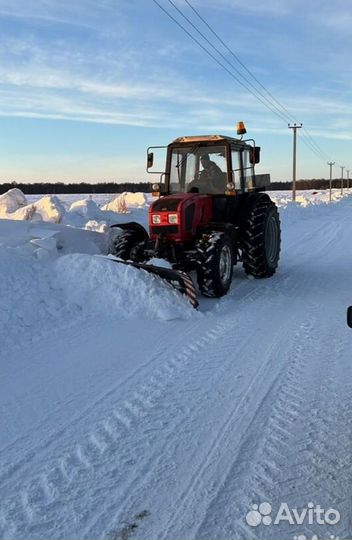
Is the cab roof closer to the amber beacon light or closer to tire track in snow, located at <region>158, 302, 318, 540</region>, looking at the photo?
the amber beacon light

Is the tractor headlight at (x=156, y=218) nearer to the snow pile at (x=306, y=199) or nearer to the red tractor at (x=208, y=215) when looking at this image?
the red tractor at (x=208, y=215)

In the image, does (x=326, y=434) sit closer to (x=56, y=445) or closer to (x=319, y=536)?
(x=319, y=536)

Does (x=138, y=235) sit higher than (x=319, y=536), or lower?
higher

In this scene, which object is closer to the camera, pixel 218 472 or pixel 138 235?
pixel 218 472

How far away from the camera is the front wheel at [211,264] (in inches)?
298

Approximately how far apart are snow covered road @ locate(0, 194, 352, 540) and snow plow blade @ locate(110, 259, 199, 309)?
12.9 inches

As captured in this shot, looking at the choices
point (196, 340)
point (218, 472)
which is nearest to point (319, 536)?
point (218, 472)

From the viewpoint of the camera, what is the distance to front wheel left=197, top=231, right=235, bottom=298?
756 cm

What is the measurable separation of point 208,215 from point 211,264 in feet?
5.37

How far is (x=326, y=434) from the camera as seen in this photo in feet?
11.9

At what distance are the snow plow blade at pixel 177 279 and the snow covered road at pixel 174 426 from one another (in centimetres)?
33

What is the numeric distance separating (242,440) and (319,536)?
1.00m

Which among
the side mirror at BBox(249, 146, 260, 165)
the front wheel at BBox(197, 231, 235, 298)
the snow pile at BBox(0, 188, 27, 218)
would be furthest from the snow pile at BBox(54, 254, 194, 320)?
the snow pile at BBox(0, 188, 27, 218)

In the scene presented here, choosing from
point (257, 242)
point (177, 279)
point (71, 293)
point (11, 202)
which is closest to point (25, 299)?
point (71, 293)
